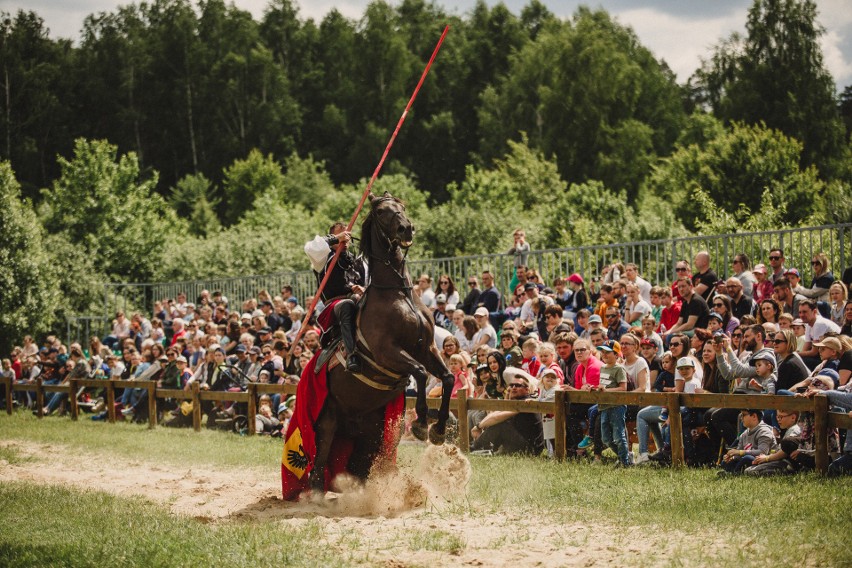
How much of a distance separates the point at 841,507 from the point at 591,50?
1771 inches

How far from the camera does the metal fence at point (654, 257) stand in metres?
14.8

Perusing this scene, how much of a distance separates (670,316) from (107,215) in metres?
31.9

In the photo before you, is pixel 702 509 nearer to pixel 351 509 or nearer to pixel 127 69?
pixel 351 509

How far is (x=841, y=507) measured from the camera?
8.07 m

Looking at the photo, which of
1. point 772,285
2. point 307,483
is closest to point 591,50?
point 772,285

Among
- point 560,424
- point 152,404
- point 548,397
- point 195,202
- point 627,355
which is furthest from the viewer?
point 195,202

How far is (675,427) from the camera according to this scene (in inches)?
434

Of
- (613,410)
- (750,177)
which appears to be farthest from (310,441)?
(750,177)

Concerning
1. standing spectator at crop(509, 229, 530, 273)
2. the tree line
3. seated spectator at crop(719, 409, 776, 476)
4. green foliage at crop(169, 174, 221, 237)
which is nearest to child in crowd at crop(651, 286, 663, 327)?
seated spectator at crop(719, 409, 776, 476)

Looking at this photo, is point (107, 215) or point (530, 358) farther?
point (107, 215)

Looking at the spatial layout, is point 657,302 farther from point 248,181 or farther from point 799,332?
point 248,181

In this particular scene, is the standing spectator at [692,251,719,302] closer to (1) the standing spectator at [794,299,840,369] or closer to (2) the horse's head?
(1) the standing spectator at [794,299,840,369]

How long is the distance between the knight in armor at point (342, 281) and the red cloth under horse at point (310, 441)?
0.61 metres

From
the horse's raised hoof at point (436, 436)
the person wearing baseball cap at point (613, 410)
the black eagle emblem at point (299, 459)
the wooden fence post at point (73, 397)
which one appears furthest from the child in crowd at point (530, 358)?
the wooden fence post at point (73, 397)
